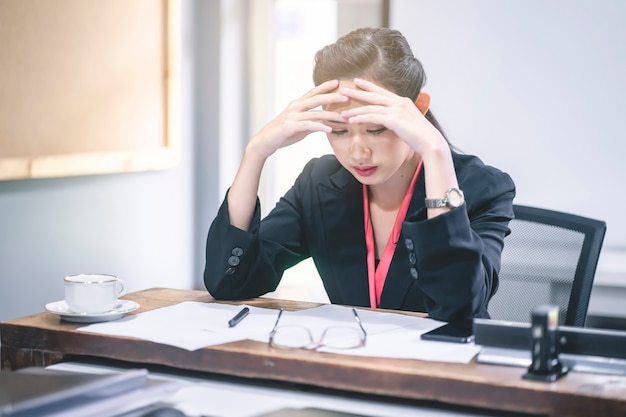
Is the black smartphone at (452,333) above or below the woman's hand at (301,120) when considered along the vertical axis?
below

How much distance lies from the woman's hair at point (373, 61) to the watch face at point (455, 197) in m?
0.34

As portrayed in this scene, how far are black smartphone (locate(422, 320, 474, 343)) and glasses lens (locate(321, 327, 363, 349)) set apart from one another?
0.35ft

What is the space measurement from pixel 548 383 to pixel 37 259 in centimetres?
167

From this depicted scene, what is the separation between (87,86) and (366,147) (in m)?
1.15

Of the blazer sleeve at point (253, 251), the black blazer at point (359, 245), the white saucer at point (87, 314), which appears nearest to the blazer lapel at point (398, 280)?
the black blazer at point (359, 245)

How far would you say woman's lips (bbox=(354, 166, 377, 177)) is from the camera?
173 centimetres

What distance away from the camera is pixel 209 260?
69.7 inches

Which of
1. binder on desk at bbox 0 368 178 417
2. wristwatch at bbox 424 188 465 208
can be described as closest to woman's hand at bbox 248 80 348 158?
wristwatch at bbox 424 188 465 208

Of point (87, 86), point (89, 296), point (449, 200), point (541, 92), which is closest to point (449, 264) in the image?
point (449, 200)

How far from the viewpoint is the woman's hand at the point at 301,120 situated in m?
1.69

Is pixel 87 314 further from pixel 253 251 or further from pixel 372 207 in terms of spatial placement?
pixel 372 207

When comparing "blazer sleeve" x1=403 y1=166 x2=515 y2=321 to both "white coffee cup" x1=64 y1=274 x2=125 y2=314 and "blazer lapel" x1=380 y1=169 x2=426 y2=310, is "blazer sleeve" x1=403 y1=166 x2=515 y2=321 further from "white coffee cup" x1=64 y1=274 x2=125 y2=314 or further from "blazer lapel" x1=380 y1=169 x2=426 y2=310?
"white coffee cup" x1=64 y1=274 x2=125 y2=314

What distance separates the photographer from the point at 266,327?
1.40 meters

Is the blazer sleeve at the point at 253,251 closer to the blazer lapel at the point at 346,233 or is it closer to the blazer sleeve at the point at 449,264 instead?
Answer: the blazer lapel at the point at 346,233
